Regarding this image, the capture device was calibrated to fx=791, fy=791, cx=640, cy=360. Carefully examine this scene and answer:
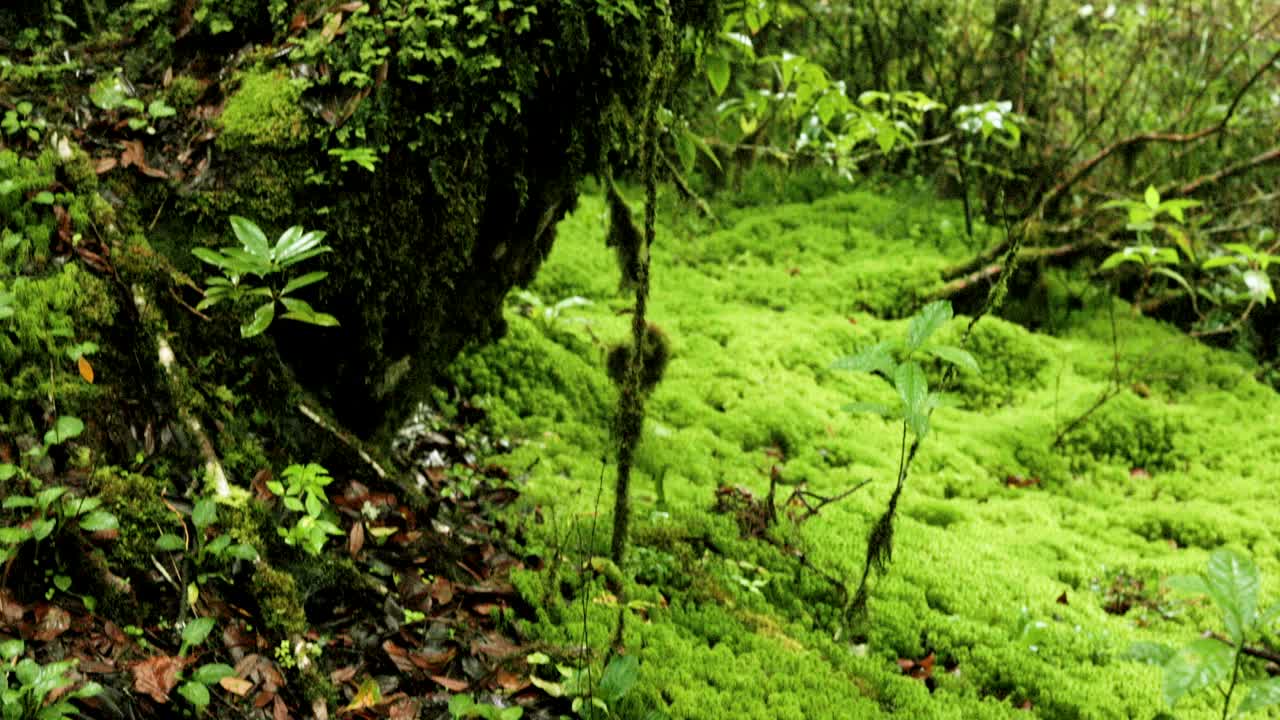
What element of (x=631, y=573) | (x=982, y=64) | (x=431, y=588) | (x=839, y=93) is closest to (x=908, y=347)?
(x=631, y=573)

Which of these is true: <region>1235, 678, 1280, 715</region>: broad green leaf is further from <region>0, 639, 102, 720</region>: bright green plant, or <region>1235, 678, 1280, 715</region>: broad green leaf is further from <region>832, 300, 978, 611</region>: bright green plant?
<region>0, 639, 102, 720</region>: bright green plant

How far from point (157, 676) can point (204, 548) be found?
43 centimetres

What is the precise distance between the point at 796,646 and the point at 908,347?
120 centimetres

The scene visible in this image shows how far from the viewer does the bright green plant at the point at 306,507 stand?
7.89 ft

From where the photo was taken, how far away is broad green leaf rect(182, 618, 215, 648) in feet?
6.32

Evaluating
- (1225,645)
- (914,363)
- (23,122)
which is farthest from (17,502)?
(1225,645)

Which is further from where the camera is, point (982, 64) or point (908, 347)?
point (982, 64)

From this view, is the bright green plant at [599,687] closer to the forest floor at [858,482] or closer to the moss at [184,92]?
the forest floor at [858,482]

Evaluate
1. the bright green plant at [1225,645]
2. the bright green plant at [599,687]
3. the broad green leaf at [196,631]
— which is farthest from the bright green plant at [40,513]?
the bright green plant at [1225,645]

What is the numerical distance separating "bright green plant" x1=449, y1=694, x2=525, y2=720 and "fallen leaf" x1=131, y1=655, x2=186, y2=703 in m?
0.70

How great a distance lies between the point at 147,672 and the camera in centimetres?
182

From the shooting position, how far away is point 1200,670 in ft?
7.04

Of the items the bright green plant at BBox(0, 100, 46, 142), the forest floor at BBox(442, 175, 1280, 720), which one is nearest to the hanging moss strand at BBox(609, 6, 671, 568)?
the forest floor at BBox(442, 175, 1280, 720)

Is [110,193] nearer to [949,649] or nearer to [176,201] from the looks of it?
[176,201]
